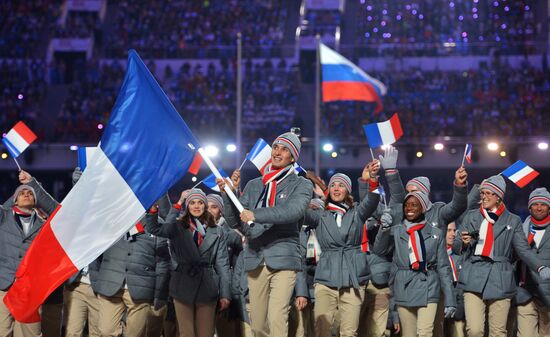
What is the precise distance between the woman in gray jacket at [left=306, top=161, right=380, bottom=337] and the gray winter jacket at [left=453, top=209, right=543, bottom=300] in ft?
3.98

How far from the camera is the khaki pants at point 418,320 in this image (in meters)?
11.6

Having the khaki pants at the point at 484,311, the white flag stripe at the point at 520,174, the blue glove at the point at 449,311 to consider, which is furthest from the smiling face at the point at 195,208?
the white flag stripe at the point at 520,174

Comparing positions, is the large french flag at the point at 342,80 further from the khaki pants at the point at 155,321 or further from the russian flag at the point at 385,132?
the khaki pants at the point at 155,321

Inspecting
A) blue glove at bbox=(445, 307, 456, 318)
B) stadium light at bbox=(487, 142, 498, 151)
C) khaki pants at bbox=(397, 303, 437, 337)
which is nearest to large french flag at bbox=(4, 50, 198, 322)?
khaki pants at bbox=(397, 303, 437, 337)

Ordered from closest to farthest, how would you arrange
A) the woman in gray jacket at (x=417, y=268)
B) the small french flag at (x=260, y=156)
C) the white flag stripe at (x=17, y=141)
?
the woman in gray jacket at (x=417, y=268) → the small french flag at (x=260, y=156) → the white flag stripe at (x=17, y=141)

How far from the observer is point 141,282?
474 inches

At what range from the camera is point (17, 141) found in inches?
541

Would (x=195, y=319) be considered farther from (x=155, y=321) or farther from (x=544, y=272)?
(x=544, y=272)

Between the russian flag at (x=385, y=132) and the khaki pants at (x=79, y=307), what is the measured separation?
353 cm

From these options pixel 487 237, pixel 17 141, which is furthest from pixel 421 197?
pixel 17 141

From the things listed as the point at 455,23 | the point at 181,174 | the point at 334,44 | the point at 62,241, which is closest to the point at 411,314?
the point at 181,174

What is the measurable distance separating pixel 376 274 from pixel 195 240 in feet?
6.90

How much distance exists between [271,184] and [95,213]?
1.58m

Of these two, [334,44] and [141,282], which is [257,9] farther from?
[141,282]
